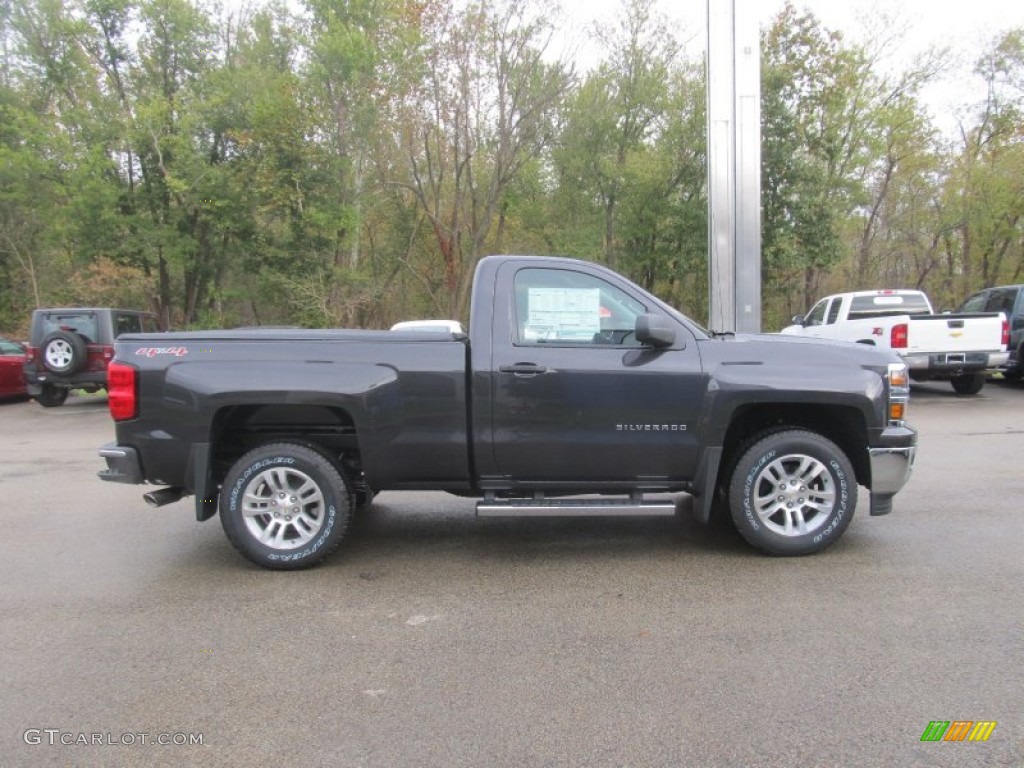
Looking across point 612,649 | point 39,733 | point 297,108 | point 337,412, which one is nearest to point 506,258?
point 337,412

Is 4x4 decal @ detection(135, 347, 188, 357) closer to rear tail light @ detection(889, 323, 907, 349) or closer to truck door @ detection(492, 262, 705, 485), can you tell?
truck door @ detection(492, 262, 705, 485)

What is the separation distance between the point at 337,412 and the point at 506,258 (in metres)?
1.55

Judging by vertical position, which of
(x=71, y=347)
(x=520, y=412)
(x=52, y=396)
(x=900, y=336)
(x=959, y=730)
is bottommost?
(x=959, y=730)

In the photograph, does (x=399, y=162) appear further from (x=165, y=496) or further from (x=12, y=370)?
(x=165, y=496)

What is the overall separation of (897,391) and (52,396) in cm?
1570

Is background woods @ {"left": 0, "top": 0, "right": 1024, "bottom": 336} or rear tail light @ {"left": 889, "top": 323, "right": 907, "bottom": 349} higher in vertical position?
background woods @ {"left": 0, "top": 0, "right": 1024, "bottom": 336}

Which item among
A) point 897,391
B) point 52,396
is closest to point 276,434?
point 897,391

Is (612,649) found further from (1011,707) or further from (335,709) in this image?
(1011,707)

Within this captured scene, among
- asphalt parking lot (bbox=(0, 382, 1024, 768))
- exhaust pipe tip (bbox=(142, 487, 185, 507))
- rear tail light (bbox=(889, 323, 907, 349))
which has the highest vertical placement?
rear tail light (bbox=(889, 323, 907, 349))

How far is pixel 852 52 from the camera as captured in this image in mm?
24281

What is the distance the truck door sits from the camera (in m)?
4.47

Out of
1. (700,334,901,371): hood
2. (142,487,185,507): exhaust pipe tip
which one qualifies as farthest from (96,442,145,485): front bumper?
(700,334,901,371): hood

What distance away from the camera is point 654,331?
434cm

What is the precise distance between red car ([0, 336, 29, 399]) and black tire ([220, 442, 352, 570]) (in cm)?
1324
